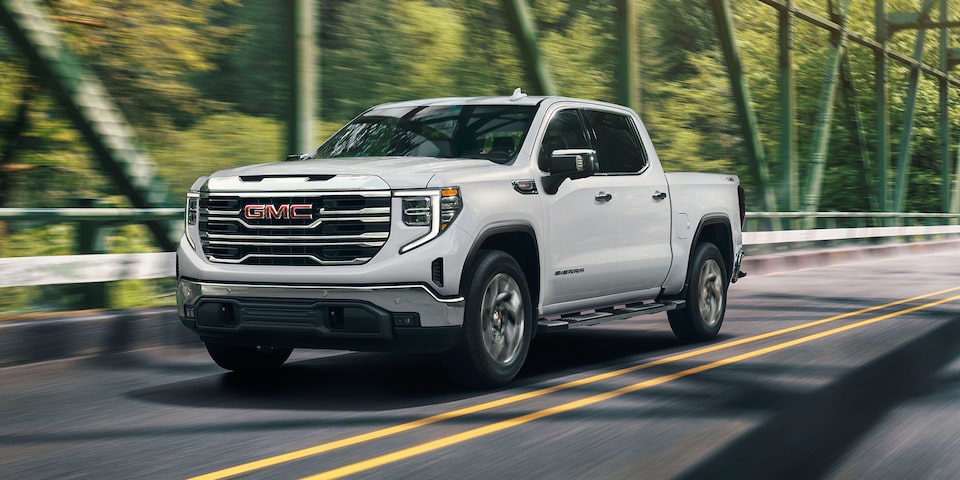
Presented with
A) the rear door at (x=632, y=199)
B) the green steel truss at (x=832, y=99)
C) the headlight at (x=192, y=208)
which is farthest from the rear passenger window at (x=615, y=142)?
the green steel truss at (x=832, y=99)

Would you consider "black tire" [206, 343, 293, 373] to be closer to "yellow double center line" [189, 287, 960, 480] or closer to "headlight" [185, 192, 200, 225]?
"headlight" [185, 192, 200, 225]

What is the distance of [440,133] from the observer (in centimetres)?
862

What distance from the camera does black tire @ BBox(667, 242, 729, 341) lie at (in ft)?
33.6

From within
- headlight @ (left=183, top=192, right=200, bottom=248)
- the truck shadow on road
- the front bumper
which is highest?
headlight @ (left=183, top=192, right=200, bottom=248)

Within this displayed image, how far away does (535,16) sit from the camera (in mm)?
20344

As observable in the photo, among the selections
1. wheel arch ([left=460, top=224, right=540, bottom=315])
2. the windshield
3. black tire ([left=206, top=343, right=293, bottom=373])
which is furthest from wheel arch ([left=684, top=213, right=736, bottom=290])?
black tire ([left=206, top=343, right=293, bottom=373])

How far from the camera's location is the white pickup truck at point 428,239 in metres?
7.17

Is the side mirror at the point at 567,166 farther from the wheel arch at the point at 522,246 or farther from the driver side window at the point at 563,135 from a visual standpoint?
the wheel arch at the point at 522,246

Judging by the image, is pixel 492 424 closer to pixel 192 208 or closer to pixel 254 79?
pixel 192 208

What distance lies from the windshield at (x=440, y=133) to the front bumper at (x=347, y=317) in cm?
145

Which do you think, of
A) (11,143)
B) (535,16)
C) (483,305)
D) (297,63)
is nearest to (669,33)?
(535,16)

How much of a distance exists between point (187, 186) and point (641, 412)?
6.50m

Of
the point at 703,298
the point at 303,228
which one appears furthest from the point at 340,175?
the point at 703,298

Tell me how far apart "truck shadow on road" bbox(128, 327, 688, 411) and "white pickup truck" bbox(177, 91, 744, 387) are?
0.25m
